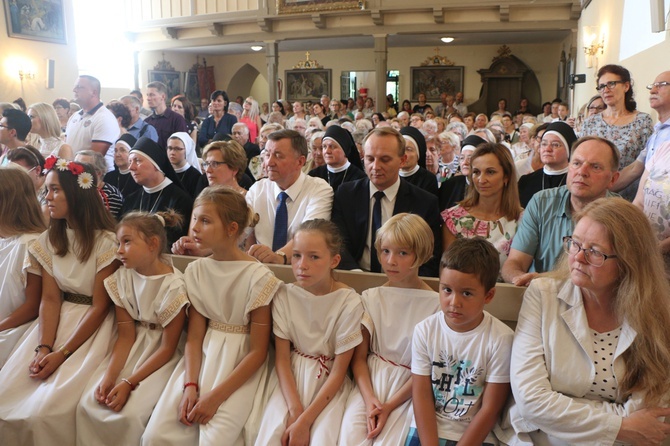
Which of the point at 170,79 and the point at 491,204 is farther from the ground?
the point at 170,79

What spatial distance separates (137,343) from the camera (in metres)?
2.72

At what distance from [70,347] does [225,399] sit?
87 centimetres

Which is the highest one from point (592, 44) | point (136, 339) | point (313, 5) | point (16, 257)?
point (313, 5)

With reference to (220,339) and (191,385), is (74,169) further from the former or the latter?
(191,385)

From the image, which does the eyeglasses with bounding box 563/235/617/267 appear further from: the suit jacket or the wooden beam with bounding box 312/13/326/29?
the wooden beam with bounding box 312/13/326/29

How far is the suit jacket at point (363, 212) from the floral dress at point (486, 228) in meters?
0.12

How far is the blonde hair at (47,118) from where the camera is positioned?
592 cm

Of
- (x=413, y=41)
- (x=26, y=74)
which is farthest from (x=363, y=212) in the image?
(x=413, y=41)

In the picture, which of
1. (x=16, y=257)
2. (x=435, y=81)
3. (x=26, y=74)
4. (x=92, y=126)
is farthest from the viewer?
(x=435, y=81)

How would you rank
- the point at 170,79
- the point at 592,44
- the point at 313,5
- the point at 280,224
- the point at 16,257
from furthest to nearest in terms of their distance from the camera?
1. the point at 170,79
2. the point at 313,5
3. the point at 592,44
4. the point at 280,224
5. the point at 16,257

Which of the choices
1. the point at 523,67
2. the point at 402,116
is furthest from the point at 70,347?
the point at 523,67

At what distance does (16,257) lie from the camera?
10.0ft

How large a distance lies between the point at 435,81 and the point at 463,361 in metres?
17.8

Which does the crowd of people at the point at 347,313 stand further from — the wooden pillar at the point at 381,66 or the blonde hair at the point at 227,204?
the wooden pillar at the point at 381,66
